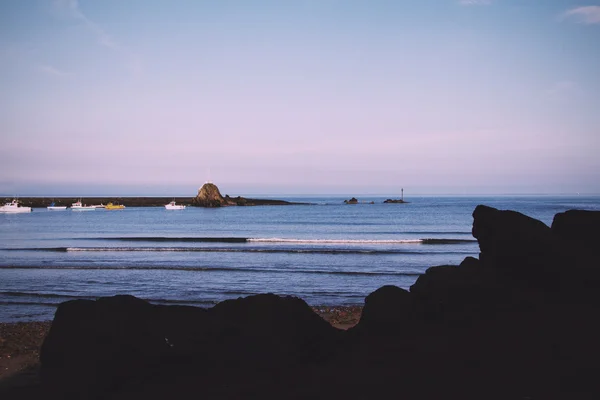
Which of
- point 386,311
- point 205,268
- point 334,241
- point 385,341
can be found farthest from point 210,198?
point 385,341

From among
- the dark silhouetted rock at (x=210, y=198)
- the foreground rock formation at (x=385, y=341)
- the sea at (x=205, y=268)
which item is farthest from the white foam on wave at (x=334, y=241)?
the dark silhouetted rock at (x=210, y=198)

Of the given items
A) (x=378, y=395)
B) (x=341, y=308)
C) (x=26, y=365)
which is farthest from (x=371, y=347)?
(x=341, y=308)

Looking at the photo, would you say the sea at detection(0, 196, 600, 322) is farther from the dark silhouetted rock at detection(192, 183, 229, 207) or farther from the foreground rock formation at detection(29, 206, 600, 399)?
the dark silhouetted rock at detection(192, 183, 229, 207)

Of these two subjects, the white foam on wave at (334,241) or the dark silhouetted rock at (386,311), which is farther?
the white foam on wave at (334,241)

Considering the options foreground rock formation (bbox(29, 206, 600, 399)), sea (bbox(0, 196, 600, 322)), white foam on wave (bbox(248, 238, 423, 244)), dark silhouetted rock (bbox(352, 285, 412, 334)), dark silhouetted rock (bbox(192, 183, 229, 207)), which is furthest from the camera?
dark silhouetted rock (bbox(192, 183, 229, 207))

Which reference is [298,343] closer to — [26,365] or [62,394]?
[62,394]

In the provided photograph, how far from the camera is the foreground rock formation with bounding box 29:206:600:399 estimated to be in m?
5.88

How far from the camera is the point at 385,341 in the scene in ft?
23.9

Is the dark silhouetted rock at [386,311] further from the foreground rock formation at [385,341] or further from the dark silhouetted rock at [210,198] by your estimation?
the dark silhouetted rock at [210,198]

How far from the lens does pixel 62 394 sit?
20.1 ft

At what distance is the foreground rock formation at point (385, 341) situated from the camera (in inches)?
232

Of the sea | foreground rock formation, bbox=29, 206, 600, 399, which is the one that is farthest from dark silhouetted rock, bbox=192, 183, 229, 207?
foreground rock formation, bbox=29, 206, 600, 399

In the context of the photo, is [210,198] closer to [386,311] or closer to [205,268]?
[205,268]

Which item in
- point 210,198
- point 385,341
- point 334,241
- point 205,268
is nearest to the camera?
point 385,341
